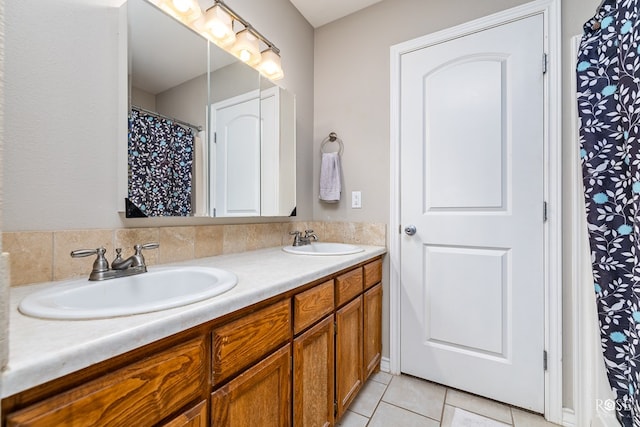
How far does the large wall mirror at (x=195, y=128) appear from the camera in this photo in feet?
3.66

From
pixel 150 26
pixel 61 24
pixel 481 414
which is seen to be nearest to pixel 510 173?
pixel 481 414

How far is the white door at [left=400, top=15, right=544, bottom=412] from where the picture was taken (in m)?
1.50

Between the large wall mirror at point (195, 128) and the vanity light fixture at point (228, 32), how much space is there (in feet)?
0.19

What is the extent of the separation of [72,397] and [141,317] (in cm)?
16

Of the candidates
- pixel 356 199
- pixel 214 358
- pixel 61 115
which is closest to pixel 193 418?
pixel 214 358

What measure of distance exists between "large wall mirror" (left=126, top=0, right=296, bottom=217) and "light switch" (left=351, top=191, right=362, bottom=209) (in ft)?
1.69

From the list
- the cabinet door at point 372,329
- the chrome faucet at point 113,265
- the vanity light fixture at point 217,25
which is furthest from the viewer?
the cabinet door at point 372,329

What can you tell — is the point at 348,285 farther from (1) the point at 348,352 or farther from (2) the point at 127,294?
(2) the point at 127,294

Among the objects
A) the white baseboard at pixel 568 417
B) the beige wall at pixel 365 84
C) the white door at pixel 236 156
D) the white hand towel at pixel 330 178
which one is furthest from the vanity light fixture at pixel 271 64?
the white baseboard at pixel 568 417

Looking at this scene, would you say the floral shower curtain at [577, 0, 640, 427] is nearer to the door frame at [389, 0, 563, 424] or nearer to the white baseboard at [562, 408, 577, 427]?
the door frame at [389, 0, 563, 424]

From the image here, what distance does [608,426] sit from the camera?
1126 mm

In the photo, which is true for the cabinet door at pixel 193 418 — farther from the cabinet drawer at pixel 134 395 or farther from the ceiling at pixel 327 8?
the ceiling at pixel 327 8

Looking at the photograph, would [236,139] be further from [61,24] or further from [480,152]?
[480,152]

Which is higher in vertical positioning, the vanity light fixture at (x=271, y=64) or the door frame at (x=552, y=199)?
the vanity light fixture at (x=271, y=64)
